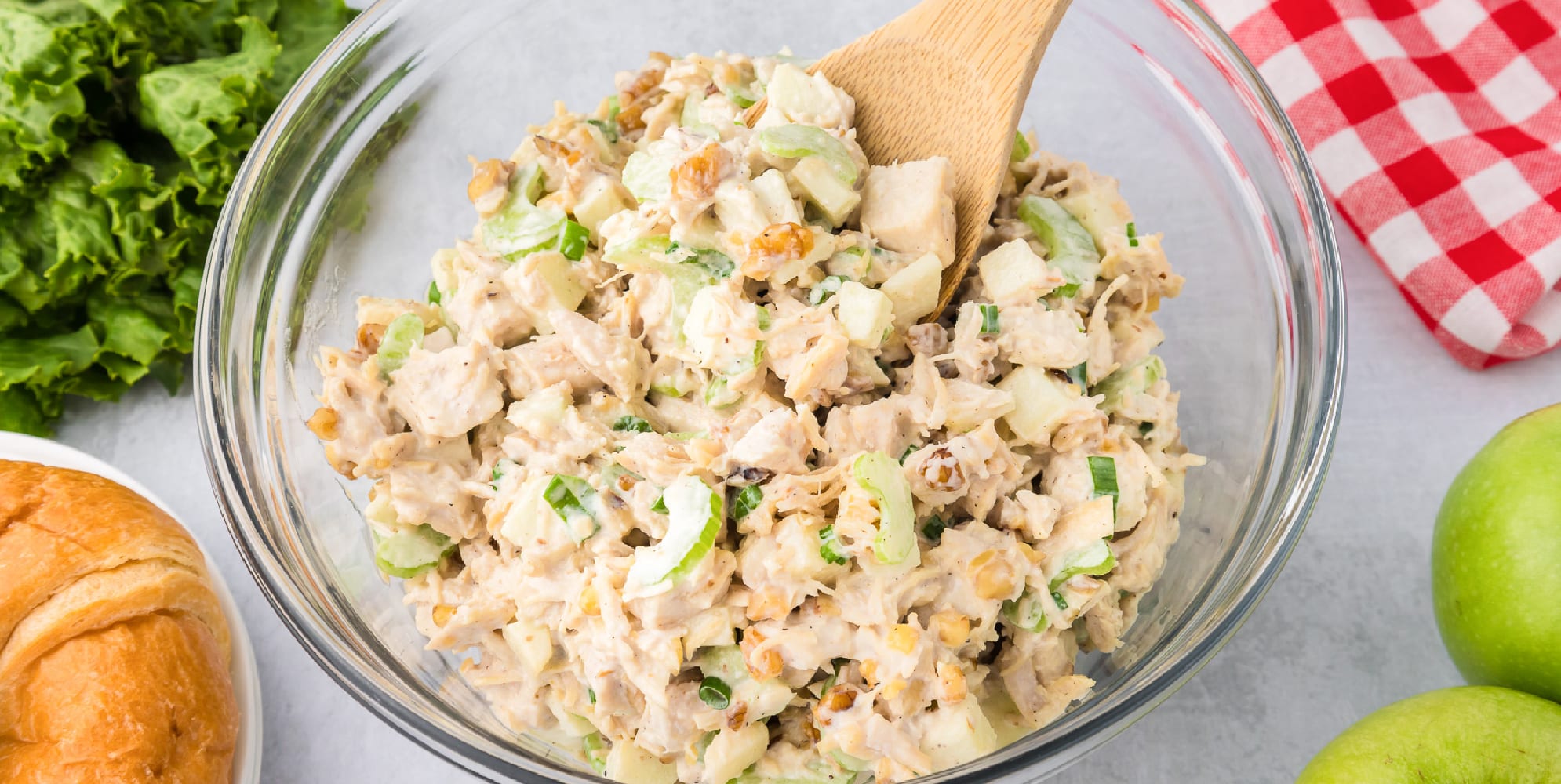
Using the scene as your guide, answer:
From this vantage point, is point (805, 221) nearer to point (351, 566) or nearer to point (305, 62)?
point (351, 566)

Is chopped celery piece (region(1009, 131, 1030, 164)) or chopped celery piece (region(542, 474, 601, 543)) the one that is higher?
chopped celery piece (region(1009, 131, 1030, 164))

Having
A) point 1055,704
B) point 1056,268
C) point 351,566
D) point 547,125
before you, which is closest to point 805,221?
point 1056,268

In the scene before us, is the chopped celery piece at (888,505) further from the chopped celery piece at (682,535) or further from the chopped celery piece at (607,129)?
the chopped celery piece at (607,129)

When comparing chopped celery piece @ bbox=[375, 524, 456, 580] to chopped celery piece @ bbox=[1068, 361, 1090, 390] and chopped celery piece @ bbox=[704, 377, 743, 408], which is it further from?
chopped celery piece @ bbox=[1068, 361, 1090, 390]

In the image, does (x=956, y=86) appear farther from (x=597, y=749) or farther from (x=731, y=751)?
(x=597, y=749)

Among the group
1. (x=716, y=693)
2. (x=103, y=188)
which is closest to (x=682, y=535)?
(x=716, y=693)

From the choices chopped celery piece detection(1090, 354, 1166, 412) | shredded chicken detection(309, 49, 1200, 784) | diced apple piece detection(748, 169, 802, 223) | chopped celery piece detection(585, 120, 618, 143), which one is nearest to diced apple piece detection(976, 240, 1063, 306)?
shredded chicken detection(309, 49, 1200, 784)

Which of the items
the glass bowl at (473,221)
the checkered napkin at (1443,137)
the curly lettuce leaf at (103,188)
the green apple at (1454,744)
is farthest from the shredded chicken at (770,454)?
the checkered napkin at (1443,137)
